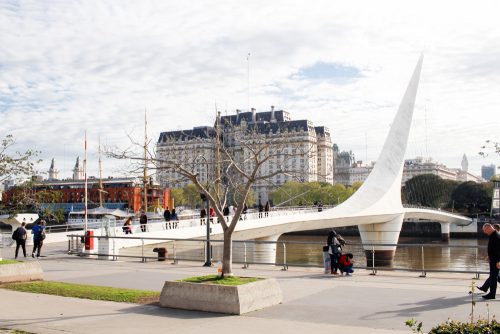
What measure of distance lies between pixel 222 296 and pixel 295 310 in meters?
1.17

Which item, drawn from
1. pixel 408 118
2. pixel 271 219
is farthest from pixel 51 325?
pixel 408 118

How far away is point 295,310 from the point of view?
9.05 meters

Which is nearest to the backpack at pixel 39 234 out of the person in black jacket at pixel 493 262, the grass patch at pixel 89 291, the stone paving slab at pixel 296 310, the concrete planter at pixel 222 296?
the stone paving slab at pixel 296 310

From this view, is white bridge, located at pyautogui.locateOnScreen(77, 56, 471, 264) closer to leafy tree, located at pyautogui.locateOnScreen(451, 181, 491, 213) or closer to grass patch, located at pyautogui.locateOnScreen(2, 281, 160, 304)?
grass patch, located at pyautogui.locateOnScreen(2, 281, 160, 304)

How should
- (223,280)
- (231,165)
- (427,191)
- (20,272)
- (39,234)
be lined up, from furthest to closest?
(427,191) < (39,234) < (231,165) < (20,272) < (223,280)

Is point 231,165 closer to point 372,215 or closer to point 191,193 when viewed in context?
point 372,215

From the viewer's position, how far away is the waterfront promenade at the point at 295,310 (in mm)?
7852

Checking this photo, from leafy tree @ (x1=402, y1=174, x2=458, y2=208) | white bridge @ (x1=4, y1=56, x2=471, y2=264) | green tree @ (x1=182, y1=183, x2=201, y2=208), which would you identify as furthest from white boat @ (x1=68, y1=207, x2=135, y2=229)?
leafy tree @ (x1=402, y1=174, x2=458, y2=208)

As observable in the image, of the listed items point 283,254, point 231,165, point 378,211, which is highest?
point 231,165

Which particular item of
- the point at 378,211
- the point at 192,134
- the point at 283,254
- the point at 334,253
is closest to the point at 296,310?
the point at 334,253

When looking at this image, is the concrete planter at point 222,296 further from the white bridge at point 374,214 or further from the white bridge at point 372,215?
the white bridge at point 374,214

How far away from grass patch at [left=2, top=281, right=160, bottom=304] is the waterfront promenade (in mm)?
333

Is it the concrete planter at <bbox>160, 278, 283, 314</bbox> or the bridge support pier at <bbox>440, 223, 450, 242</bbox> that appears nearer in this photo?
the concrete planter at <bbox>160, 278, 283, 314</bbox>

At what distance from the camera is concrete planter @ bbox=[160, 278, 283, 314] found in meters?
8.79
